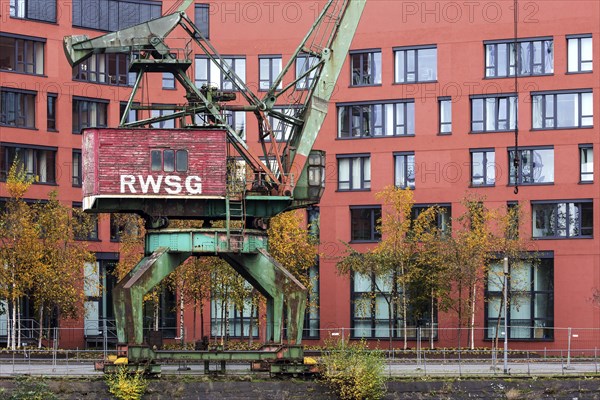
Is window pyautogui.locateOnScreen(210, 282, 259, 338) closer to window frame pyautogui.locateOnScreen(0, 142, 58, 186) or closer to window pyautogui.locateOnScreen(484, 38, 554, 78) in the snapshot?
window frame pyautogui.locateOnScreen(0, 142, 58, 186)

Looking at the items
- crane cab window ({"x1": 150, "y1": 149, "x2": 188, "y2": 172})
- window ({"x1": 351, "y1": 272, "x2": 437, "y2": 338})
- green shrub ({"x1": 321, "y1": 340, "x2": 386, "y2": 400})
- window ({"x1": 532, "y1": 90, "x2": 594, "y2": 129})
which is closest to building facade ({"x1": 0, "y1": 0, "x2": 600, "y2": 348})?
window ({"x1": 532, "y1": 90, "x2": 594, "y2": 129})

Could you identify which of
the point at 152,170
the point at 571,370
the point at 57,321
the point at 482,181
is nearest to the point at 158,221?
the point at 152,170

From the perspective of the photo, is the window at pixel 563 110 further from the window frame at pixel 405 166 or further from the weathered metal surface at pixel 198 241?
the weathered metal surface at pixel 198 241

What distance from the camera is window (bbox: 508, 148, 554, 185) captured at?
360ft

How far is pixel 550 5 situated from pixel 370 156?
17.7 metres

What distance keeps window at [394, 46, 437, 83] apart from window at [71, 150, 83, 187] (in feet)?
82.6

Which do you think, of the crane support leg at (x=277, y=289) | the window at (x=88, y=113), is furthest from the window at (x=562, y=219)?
the crane support leg at (x=277, y=289)

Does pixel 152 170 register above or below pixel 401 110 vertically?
below

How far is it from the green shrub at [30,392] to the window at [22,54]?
52.4m

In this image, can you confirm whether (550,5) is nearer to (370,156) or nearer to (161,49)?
(370,156)

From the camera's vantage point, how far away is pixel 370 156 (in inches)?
4481

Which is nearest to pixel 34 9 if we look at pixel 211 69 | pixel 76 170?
pixel 76 170

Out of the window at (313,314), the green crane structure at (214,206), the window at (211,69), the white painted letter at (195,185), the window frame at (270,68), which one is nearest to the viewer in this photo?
the green crane structure at (214,206)

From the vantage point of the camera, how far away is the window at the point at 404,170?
11262 centimetres
